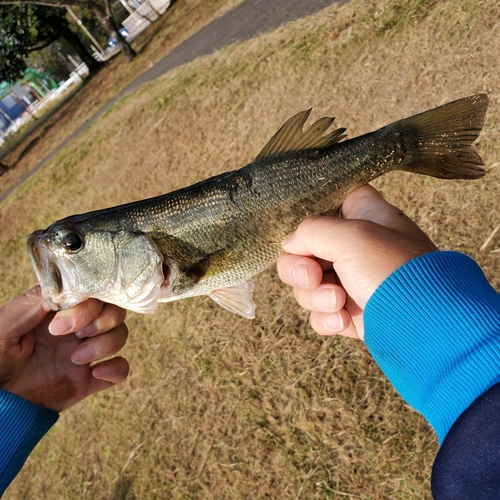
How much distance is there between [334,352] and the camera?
3.61m

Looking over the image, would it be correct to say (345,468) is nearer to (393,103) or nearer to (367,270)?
(367,270)

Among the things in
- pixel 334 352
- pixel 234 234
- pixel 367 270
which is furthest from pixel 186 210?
pixel 334 352

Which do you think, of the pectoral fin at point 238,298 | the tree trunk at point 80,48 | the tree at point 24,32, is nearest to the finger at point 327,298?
the pectoral fin at point 238,298

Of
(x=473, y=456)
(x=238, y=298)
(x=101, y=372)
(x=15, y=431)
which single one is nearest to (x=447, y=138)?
(x=238, y=298)

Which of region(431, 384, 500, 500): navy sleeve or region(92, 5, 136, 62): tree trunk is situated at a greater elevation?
region(92, 5, 136, 62): tree trunk

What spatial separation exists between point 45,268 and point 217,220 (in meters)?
1.00

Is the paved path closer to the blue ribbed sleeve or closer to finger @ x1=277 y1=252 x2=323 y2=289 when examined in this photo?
finger @ x1=277 y1=252 x2=323 y2=289

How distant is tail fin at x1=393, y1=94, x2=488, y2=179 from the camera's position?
2.17m

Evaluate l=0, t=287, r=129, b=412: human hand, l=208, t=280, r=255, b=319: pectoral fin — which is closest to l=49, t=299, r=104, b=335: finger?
l=0, t=287, r=129, b=412: human hand

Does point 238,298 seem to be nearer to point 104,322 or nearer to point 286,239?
point 286,239

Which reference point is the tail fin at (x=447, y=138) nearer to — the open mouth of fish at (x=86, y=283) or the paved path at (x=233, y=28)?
the open mouth of fish at (x=86, y=283)

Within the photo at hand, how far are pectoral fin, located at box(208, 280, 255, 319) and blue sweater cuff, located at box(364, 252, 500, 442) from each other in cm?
82

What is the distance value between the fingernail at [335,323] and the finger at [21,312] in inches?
67.5

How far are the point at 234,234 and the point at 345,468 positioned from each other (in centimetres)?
207
